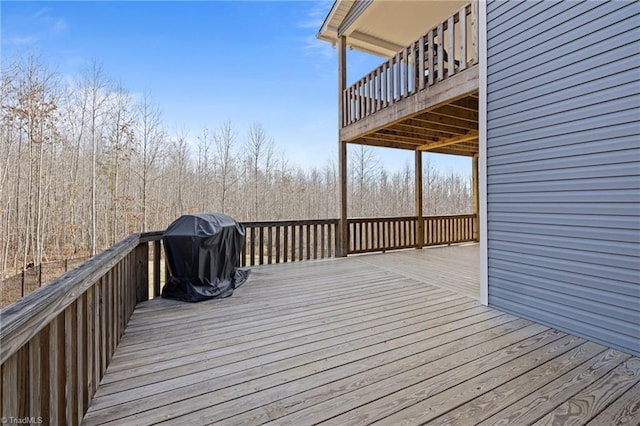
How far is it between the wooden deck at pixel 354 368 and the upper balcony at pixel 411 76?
2777 mm

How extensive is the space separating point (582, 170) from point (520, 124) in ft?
2.33

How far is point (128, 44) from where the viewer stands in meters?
8.90

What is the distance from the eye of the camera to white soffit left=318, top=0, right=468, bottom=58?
5617mm

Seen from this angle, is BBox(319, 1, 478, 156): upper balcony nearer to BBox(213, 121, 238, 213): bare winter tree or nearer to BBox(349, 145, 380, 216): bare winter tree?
BBox(349, 145, 380, 216): bare winter tree

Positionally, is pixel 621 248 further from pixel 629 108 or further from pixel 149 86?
pixel 149 86

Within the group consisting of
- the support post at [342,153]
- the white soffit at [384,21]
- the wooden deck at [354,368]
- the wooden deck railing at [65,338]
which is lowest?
the wooden deck at [354,368]

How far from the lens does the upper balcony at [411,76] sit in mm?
3877

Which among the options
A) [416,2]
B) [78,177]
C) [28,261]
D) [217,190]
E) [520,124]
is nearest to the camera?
[520,124]

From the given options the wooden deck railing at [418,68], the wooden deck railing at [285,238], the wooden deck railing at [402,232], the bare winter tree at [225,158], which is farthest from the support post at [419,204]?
the bare winter tree at [225,158]

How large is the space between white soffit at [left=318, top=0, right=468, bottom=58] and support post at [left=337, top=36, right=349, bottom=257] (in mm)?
309

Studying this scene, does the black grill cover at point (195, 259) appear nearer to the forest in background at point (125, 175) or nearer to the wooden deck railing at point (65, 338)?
the wooden deck railing at point (65, 338)

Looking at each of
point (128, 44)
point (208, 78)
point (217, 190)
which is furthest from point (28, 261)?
point (208, 78)

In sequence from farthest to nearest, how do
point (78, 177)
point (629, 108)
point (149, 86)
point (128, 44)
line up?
point (149, 86)
point (78, 177)
point (128, 44)
point (629, 108)

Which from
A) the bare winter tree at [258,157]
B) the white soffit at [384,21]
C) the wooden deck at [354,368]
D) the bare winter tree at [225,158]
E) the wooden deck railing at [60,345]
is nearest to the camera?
the wooden deck railing at [60,345]
